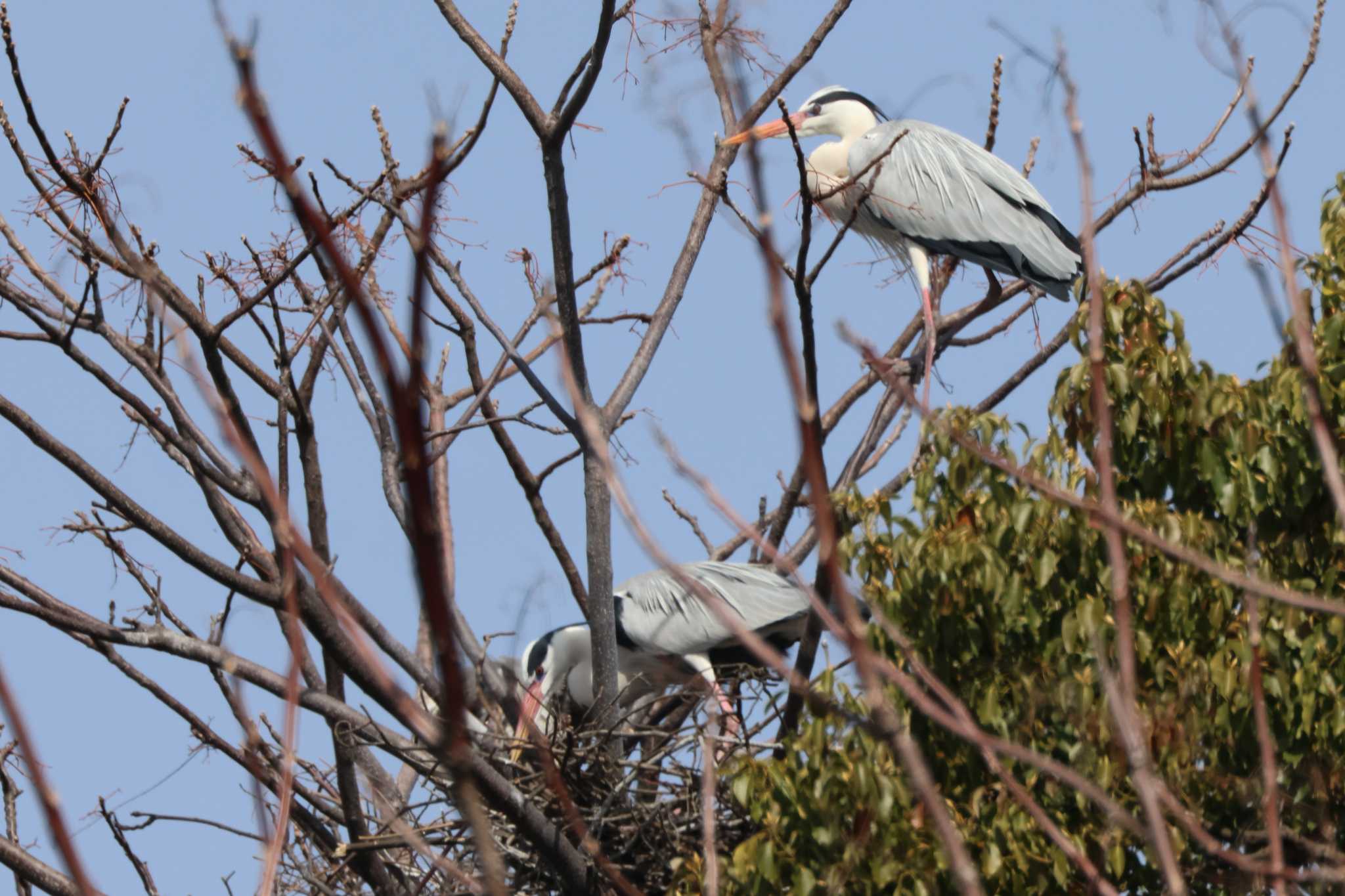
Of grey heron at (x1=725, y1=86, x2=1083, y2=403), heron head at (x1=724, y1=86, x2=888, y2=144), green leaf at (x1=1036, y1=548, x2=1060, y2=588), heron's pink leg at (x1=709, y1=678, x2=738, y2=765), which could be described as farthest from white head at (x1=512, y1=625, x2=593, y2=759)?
green leaf at (x1=1036, y1=548, x2=1060, y2=588)

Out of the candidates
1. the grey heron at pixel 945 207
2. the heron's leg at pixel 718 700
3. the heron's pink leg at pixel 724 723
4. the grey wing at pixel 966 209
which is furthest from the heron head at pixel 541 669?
the grey wing at pixel 966 209

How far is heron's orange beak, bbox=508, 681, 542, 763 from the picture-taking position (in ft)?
9.79

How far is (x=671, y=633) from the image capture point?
7.29 meters

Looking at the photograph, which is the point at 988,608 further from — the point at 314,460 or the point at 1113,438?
the point at 314,460

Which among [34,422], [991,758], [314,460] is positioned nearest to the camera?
[991,758]

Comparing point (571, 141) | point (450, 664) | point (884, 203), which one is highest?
point (884, 203)

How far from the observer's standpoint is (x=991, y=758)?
1.76 m

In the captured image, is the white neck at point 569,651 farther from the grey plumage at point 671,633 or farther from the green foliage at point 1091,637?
the green foliage at point 1091,637

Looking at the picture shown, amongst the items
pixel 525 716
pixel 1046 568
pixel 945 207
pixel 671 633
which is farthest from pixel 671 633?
pixel 525 716

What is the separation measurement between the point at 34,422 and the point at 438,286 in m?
1.64

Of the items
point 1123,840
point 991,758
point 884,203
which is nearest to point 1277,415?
point 1123,840

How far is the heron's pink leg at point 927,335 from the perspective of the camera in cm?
708

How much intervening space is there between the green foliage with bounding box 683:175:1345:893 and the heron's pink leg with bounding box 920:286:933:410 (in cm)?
231

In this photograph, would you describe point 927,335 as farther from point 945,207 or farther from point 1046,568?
point 1046,568
